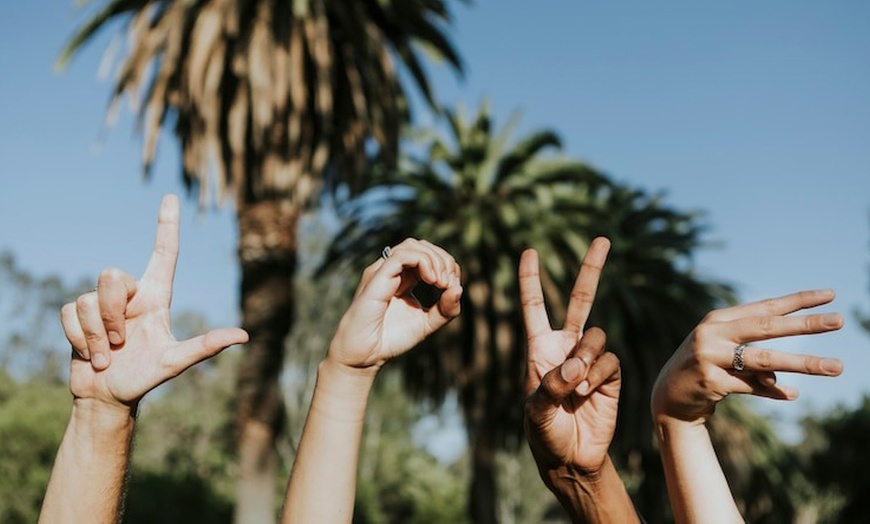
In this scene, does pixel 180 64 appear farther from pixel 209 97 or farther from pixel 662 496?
pixel 662 496

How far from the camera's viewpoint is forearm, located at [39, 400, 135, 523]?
1.97 meters

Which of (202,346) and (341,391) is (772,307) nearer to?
(341,391)

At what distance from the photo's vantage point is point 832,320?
68.7 inches

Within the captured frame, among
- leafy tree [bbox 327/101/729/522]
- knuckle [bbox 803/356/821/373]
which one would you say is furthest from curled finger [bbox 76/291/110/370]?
leafy tree [bbox 327/101/729/522]

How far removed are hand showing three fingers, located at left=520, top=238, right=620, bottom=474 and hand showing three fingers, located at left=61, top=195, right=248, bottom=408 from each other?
0.67 m

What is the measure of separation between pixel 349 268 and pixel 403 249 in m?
17.5

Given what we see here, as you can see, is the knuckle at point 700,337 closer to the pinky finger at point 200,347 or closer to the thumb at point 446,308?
the thumb at point 446,308

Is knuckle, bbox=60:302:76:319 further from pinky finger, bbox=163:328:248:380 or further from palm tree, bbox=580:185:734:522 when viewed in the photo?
palm tree, bbox=580:185:734:522

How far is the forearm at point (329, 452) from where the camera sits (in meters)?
1.91

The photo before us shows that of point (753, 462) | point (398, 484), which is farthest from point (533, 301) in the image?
point (398, 484)

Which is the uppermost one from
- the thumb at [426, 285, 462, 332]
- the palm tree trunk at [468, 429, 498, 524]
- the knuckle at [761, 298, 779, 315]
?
the palm tree trunk at [468, 429, 498, 524]

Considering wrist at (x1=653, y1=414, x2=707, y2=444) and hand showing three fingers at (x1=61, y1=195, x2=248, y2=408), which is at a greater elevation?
hand showing three fingers at (x1=61, y1=195, x2=248, y2=408)

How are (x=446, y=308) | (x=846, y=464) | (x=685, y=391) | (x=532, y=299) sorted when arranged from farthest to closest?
1. (x=846, y=464)
2. (x=532, y=299)
3. (x=446, y=308)
4. (x=685, y=391)

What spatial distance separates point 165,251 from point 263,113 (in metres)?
10.5
